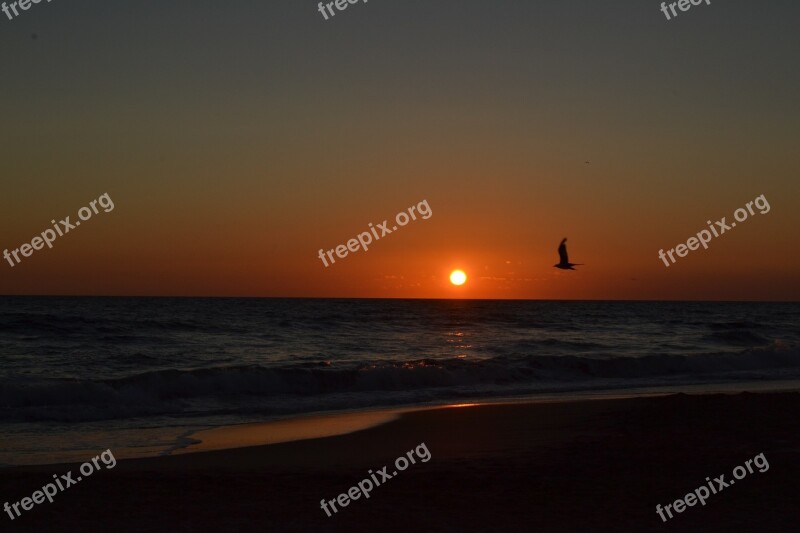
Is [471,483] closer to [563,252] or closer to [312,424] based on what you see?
[312,424]

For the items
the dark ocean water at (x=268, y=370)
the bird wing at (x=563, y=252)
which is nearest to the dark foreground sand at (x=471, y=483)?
the dark ocean water at (x=268, y=370)

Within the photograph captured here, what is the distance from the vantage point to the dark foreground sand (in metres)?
Result: 8.66

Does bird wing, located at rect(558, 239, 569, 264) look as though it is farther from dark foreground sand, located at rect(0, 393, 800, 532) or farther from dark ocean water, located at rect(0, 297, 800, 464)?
dark foreground sand, located at rect(0, 393, 800, 532)

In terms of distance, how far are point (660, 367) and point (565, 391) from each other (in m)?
10.1

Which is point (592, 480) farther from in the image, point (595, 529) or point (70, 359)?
point (70, 359)

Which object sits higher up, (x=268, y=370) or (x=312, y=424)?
(x=268, y=370)

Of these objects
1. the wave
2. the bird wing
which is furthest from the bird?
the wave

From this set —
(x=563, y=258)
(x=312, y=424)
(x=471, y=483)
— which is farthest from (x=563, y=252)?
(x=471, y=483)

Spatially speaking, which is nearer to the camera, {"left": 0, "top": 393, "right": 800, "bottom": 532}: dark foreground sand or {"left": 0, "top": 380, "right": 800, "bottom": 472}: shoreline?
{"left": 0, "top": 393, "right": 800, "bottom": 532}: dark foreground sand

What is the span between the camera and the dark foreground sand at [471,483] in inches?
341

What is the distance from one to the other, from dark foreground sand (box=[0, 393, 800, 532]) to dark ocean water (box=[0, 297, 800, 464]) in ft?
10.0

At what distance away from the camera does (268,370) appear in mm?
26094

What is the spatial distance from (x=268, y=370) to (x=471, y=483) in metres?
16.6

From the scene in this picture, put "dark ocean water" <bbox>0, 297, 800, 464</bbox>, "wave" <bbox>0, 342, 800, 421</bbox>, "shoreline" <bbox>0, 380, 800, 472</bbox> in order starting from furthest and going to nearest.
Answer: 1. "wave" <bbox>0, 342, 800, 421</bbox>
2. "dark ocean water" <bbox>0, 297, 800, 464</bbox>
3. "shoreline" <bbox>0, 380, 800, 472</bbox>
